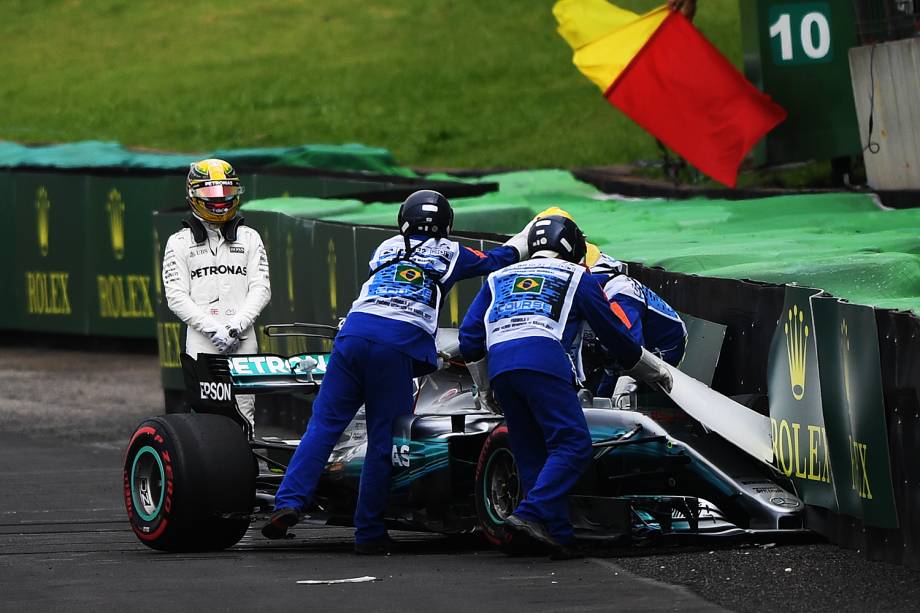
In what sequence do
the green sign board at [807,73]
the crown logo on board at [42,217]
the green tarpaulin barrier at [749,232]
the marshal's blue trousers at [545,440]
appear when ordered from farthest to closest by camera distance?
the crown logo on board at [42,217], the green sign board at [807,73], the green tarpaulin barrier at [749,232], the marshal's blue trousers at [545,440]

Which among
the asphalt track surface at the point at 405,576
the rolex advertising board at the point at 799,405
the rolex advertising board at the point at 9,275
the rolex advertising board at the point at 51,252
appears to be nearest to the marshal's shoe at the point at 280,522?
the asphalt track surface at the point at 405,576

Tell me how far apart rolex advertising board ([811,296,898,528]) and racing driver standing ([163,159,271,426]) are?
4661mm

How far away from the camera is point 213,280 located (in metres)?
13.0

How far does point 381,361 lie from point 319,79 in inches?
1174

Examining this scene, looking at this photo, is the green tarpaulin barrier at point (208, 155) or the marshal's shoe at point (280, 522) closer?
the marshal's shoe at point (280, 522)

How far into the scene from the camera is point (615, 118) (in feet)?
113

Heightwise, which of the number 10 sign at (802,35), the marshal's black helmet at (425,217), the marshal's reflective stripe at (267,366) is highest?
the number 10 sign at (802,35)

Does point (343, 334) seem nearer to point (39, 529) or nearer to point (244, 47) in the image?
point (39, 529)

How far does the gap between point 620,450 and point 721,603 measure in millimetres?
1728

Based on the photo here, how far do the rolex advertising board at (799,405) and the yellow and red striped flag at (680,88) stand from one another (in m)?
11.1

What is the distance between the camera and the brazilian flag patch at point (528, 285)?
9789 millimetres

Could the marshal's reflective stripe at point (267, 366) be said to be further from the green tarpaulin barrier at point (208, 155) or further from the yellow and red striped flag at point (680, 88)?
the green tarpaulin barrier at point (208, 155)

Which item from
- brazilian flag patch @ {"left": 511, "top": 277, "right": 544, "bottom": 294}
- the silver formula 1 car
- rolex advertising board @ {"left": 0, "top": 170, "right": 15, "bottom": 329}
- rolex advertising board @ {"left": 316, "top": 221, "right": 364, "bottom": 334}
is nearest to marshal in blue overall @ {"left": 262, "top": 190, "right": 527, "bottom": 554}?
the silver formula 1 car

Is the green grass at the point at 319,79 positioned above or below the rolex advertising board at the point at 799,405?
above
